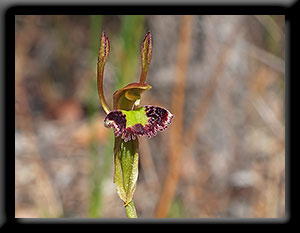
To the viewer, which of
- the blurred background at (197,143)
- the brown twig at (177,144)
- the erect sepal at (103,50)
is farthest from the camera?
the blurred background at (197,143)

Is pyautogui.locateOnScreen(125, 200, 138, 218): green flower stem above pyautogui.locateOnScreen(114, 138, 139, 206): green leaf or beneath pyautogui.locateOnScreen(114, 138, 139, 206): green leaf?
beneath

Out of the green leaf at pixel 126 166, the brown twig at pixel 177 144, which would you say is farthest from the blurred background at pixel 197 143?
the green leaf at pixel 126 166

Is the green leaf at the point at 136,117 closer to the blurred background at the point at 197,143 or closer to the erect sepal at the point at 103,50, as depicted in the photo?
the erect sepal at the point at 103,50

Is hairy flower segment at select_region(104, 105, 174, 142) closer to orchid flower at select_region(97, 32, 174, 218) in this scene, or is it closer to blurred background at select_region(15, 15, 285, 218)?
orchid flower at select_region(97, 32, 174, 218)

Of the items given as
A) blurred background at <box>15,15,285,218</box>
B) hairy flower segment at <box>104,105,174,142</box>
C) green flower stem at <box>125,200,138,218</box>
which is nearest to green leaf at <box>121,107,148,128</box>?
hairy flower segment at <box>104,105,174,142</box>

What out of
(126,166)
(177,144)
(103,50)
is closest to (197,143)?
(177,144)

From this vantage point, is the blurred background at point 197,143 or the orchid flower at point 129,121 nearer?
the orchid flower at point 129,121
